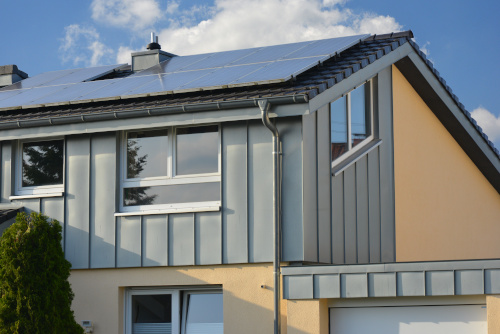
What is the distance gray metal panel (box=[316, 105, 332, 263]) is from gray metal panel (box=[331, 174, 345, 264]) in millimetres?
128

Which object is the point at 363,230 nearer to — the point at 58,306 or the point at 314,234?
the point at 314,234

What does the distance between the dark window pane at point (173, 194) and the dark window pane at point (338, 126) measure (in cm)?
188

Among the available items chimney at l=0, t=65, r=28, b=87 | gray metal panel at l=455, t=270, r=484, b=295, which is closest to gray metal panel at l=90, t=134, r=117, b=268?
gray metal panel at l=455, t=270, r=484, b=295

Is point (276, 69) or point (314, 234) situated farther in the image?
point (276, 69)

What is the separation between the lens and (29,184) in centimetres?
1312

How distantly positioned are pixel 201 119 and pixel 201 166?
0.80m

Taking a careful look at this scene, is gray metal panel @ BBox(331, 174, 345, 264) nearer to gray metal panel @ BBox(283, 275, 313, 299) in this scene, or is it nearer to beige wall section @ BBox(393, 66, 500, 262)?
gray metal panel @ BBox(283, 275, 313, 299)

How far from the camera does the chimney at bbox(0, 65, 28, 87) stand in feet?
58.3

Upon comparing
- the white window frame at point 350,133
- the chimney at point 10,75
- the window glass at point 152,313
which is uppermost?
the chimney at point 10,75

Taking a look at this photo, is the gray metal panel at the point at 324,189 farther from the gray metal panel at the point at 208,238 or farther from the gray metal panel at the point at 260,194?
the gray metal panel at the point at 208,238

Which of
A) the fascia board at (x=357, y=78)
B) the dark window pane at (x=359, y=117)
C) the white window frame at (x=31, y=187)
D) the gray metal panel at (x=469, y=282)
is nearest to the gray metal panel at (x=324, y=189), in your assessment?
the fascia board at (x=357, y=78)

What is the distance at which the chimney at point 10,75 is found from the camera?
17781mm

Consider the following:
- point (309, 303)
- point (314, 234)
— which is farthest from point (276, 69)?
point (309, 303)

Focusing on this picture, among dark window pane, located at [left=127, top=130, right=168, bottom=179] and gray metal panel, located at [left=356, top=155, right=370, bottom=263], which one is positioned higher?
dark window pane, located at [left=127, top=130, right=168, bottom=179]
